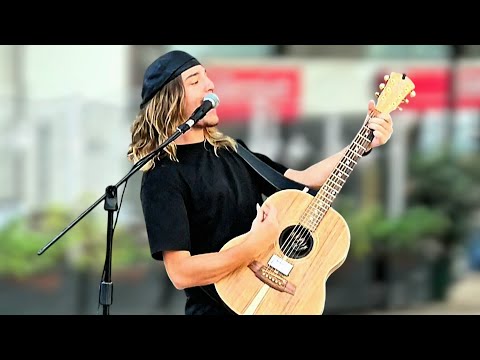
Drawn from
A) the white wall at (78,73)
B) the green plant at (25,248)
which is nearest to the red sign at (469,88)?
the white wall at (78,73)

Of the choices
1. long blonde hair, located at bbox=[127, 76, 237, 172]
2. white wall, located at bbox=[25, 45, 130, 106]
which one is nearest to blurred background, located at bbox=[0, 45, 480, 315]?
white wall, located at bbox=[25, 45, 130, 106]

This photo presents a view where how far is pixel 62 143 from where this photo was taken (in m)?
7.49

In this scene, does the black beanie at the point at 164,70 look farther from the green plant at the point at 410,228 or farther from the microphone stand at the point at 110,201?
the green plant at the point at 410,228

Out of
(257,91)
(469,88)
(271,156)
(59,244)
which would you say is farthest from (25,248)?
(469,88)

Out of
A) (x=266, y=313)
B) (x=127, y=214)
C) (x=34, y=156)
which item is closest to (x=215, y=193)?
(x=266, y=313)

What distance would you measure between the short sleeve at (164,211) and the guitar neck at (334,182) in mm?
326

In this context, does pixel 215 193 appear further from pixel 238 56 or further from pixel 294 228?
pixel 238 56

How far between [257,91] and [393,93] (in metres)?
5.06

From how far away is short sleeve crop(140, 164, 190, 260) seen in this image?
2.61 metres

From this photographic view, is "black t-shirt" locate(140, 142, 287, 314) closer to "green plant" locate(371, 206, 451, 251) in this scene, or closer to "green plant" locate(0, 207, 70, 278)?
"green plant" locate(0, 207, 70, 278)

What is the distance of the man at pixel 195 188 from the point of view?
261 centimetres

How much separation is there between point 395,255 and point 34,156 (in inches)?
117

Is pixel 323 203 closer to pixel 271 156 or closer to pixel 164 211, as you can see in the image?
pixel 164 211

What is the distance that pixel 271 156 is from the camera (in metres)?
7.67
